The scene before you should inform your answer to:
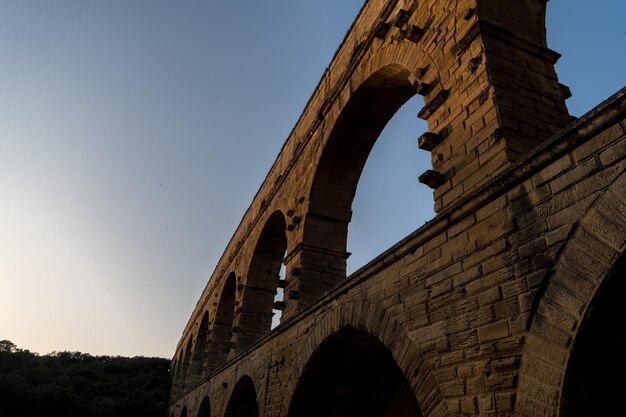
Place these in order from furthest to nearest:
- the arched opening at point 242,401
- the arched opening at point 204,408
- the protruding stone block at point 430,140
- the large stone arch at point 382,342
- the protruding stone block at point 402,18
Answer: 1. the arched opening at point 204,408
2. the arched opening at point 242,401
3. the protruding stone block at point 402,18
4. the protruding stone block at point 430,140
5. the large stone arch at point 382,342

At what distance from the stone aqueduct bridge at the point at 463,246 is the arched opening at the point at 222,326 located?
18.5 feet

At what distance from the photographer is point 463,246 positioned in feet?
11.6

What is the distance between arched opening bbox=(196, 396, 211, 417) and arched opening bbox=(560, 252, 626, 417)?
1166 centimetres

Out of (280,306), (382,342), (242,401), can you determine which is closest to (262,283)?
(242,401)

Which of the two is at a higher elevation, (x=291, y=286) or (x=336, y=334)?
(x=291, y=286)

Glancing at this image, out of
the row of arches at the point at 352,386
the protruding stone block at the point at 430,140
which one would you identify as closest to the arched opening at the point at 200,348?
the row of arches at the point at 352,386

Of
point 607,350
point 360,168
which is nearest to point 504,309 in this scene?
point 607,350

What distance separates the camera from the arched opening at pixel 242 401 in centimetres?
921

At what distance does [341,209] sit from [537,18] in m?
4.59

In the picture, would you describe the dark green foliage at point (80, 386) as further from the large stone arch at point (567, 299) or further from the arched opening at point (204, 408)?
the large stone arch at point (567, 299)

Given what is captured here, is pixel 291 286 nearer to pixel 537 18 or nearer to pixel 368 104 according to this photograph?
pixel 368 104

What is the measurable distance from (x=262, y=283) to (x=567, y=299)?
10016mm

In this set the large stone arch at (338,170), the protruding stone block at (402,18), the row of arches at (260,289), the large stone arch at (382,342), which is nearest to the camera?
the large stone arch at (382,342)

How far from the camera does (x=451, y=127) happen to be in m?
4.52
